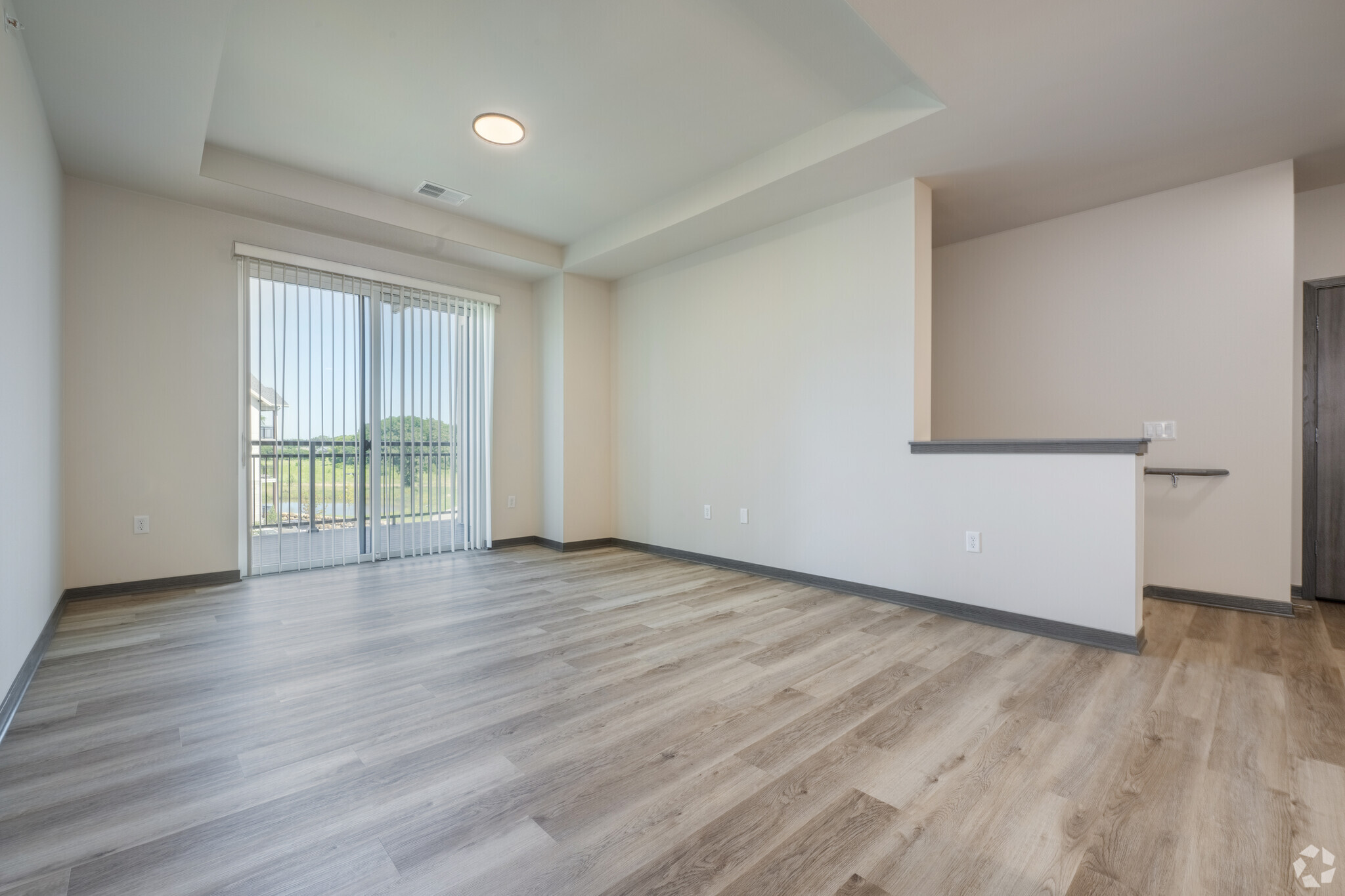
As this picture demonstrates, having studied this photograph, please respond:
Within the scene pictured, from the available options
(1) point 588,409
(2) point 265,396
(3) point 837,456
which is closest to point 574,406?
(1) point 588,409

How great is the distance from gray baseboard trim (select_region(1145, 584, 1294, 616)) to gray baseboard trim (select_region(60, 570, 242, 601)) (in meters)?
6.01

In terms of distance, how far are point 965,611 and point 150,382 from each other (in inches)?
200

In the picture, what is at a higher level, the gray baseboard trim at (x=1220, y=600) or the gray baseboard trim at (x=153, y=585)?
the gray baseboard trim at (x=153, y=585)

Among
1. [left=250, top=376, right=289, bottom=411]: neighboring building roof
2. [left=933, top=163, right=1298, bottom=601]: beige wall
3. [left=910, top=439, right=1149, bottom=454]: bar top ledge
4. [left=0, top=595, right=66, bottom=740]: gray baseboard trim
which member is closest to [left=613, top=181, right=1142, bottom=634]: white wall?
[left=910, top=439, right=1149, bottom=454]: bar top ledge

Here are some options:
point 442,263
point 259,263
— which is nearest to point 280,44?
point 259,263

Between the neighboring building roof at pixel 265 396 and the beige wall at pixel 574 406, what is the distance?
6.93ft

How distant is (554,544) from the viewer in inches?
214

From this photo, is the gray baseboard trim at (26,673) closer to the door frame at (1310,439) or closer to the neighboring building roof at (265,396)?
the neighboring building roof at (265,396)

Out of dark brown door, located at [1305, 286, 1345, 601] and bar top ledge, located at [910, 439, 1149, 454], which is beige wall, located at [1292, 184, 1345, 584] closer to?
dark brown door, located at [1305, 286, 1345, 601]

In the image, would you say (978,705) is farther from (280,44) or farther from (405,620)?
(280,44)

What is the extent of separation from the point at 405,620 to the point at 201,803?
166cm

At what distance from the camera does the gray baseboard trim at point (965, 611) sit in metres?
2.75

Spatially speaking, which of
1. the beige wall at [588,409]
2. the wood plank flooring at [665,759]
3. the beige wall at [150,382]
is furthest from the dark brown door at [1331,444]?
the beige wall at [150,382]

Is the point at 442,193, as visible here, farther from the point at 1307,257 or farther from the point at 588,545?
the point at 1307,257
